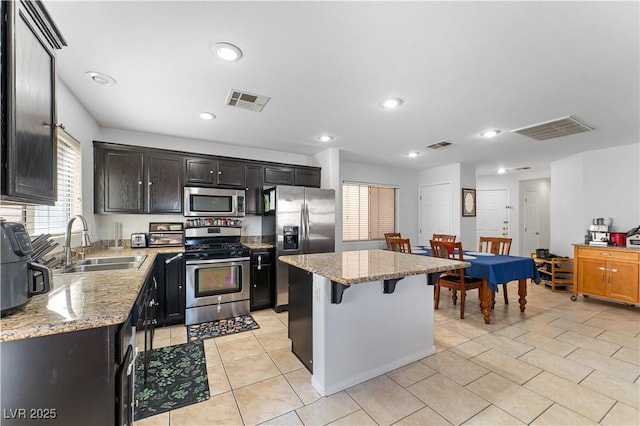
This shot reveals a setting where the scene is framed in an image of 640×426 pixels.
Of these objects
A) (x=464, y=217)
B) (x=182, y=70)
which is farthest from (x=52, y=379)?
(x=464, y=217)

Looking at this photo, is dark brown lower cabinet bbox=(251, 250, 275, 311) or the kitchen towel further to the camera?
dark brown lower cabinet bbox=(251, 250, 275, 311)

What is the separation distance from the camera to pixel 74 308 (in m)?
1.13

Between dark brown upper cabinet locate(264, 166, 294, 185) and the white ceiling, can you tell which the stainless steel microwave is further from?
the white ceiling

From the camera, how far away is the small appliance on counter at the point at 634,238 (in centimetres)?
383

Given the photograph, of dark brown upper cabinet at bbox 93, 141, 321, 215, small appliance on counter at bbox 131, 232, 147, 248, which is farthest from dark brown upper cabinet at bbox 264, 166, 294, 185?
small appliance on counter at bbox 131, 232, 147, 248

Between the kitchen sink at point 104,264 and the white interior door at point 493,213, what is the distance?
7103mm

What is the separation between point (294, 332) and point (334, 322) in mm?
687

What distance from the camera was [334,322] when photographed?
2.01 metres

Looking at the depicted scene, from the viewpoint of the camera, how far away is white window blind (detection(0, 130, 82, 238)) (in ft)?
6.34

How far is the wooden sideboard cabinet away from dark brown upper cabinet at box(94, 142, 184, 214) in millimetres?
5917

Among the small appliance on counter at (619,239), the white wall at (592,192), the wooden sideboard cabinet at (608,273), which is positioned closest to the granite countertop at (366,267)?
the wooden sideboard cabinet at (608,273)

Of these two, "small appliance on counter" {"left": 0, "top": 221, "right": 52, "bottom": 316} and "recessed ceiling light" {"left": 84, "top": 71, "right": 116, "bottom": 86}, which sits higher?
"recessed ceiling light" {"left": 84, "top": 71, "right": 116, "bottom": 86}

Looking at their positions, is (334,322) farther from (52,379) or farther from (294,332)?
(52,379)

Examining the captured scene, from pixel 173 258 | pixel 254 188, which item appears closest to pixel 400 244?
pixel 254 188
